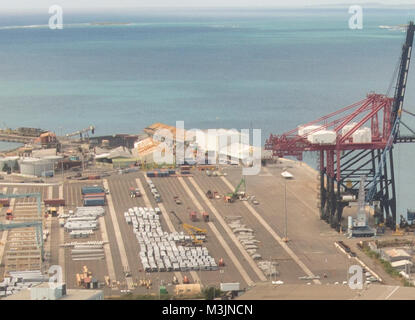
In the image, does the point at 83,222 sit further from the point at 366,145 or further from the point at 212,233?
the point at 366,145

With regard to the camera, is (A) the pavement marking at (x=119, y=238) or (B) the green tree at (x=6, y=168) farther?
(B) the green tree at (x=6, y=168)

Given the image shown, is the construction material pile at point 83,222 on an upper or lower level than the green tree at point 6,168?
lower

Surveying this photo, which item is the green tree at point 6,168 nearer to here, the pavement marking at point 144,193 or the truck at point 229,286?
the pavement marking at point 144,193

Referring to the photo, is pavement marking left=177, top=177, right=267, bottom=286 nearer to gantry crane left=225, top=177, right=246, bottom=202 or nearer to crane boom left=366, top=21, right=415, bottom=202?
gantry crane left=225, top=177, right=246, bottom=202

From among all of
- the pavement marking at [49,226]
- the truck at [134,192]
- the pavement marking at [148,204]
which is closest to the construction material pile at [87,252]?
the pavement marking at [49,226]

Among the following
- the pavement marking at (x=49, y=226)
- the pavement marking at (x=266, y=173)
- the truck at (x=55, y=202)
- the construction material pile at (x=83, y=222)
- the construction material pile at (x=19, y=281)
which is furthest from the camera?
the pavement marking at (x=266, y=173)

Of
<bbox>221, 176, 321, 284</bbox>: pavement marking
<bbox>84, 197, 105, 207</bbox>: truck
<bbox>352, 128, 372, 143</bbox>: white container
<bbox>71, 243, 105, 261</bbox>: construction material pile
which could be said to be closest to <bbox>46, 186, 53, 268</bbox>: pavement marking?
<bbox>71, 243, 105, 261</bbox>: construction material pile

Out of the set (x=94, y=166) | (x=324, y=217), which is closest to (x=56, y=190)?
(x=94, y=166)

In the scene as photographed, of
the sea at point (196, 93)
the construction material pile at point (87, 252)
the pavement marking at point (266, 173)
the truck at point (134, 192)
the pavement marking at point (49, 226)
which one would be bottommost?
the construction material pile at point (87, 252)
